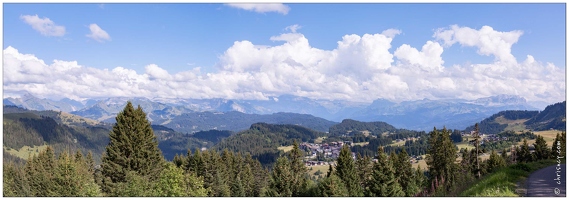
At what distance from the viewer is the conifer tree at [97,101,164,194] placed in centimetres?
3881

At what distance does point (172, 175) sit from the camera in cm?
3509

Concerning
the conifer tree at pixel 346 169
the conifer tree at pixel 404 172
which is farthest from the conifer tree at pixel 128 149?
the conifer tree at pixel 404 172

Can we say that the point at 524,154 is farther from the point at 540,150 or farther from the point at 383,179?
the point at 383,179

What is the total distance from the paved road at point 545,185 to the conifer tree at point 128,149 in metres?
34.8

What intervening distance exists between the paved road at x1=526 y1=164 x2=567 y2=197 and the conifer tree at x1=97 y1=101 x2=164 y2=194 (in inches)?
1372

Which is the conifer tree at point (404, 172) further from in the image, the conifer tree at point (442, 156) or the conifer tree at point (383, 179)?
the conifer tree at point (383, 179)

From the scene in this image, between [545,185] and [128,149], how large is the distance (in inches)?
1475

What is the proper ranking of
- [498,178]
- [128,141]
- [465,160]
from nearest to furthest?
[498,178] < [128,141] < [465,160]

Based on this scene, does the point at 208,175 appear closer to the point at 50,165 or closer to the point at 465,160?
the point at 50,165

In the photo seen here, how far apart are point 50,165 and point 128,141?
4226 cm

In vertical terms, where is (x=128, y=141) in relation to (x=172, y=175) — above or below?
above

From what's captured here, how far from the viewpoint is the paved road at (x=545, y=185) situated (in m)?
18.2

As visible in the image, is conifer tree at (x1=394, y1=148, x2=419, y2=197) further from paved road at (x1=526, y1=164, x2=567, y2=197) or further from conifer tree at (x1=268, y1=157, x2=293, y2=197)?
paved road at (x1=526, y1=164, x2=567, y2=197)

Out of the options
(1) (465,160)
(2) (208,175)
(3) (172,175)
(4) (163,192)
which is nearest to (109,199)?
(4) (163,192)
